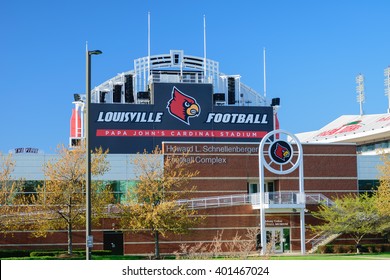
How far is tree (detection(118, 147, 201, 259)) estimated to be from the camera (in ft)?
175

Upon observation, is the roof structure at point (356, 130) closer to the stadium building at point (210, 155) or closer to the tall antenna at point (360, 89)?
the tall antenna at point (360, 89)

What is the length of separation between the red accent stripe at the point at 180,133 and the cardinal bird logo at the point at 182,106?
126 centimetres

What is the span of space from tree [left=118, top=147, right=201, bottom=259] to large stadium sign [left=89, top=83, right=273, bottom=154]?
Answer: 369 inches

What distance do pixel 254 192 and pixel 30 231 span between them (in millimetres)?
18718

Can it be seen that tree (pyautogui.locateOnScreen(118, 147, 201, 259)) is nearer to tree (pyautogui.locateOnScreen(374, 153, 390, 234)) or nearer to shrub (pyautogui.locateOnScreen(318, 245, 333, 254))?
shrub (pyautogui.locateOnScreen(318, 245, 333, 254))

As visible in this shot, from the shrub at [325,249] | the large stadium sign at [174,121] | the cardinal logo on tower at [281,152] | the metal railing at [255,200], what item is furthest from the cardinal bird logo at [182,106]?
the shrub at [325,249]

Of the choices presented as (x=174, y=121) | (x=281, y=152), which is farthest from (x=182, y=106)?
(x=281, y=152)

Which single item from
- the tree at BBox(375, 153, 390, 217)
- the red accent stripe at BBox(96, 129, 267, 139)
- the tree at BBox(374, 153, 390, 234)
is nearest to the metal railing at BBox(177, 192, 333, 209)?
the tree at BBox(374, 153, 390, 234)

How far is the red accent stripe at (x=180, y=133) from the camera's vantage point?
6781 cm

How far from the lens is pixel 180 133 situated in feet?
227

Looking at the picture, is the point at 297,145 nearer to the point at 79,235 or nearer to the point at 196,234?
the point at 196,234
